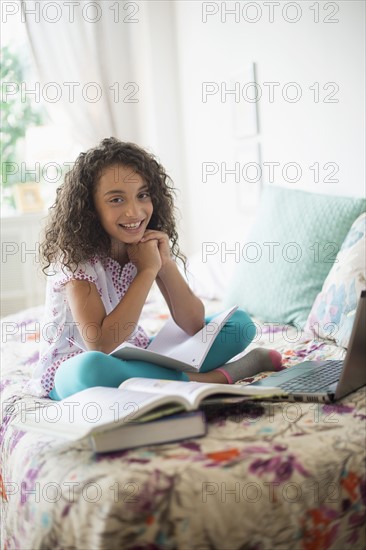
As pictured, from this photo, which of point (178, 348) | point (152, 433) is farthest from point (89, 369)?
point (178, 348)

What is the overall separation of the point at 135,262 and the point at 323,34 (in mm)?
1228

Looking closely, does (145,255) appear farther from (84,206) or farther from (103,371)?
(103,371)

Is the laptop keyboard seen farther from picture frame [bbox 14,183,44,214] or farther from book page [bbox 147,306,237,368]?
picture frame [bbox 14,183,44,214]

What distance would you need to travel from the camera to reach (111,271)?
1.84 meters

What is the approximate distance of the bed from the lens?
3.51 ft

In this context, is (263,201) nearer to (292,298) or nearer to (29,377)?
(292,298)

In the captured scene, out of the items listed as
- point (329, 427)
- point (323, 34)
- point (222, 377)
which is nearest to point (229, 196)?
point (323, 34)

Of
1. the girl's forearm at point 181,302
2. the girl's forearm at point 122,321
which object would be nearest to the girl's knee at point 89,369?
the girl's forearm at point 122,321

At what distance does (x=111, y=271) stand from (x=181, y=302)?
22 cm

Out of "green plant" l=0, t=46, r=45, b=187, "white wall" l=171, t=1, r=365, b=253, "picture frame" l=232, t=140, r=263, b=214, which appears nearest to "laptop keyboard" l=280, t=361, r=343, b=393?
"white wall" l=171, t=1, r=365, b=253

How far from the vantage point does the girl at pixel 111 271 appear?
1.64 meters

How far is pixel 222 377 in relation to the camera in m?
1.69

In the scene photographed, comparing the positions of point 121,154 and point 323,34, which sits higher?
point 323,34

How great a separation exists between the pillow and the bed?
1.89ft
